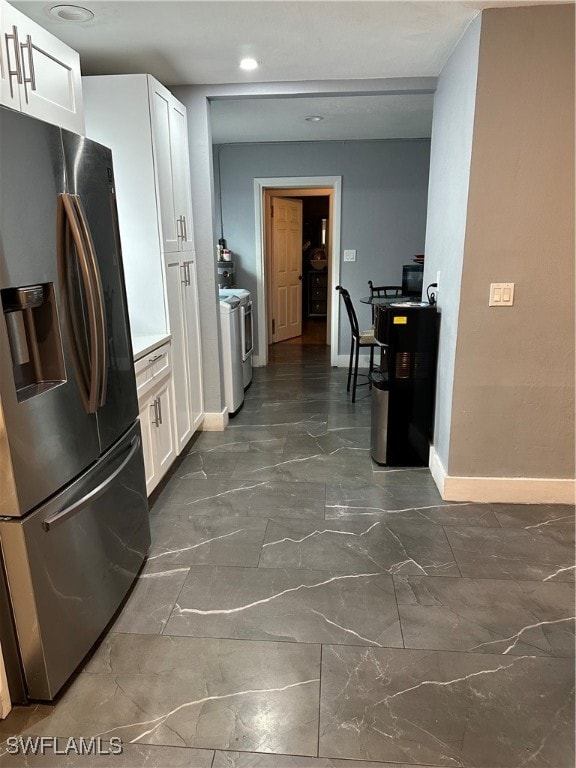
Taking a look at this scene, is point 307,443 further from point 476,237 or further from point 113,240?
point 113,240

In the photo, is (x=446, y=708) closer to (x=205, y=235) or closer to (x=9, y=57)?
(x=9, y=57)

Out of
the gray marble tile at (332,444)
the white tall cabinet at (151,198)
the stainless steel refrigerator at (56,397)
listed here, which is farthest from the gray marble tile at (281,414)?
the stainless steel refrigerator at (56,397)

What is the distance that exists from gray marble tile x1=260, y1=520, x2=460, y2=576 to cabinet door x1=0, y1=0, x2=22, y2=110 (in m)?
2.03

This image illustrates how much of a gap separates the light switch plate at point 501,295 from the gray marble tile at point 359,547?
1164mm

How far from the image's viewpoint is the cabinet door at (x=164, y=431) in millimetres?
2742

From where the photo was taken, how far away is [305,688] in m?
1.61

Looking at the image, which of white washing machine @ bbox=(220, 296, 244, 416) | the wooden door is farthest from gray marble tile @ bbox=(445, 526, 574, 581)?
the wooden door

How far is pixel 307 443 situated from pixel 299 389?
1.38 meters

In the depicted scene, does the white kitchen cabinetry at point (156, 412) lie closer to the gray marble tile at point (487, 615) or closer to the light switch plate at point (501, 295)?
the gray marble tile at point (487, 615)

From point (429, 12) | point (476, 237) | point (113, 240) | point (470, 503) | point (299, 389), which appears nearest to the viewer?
point (113, 240)

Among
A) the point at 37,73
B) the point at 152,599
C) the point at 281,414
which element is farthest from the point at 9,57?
the point at 281,414

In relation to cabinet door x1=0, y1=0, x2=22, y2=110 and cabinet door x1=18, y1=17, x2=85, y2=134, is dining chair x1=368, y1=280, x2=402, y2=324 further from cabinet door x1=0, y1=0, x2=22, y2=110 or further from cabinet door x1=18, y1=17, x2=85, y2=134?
cabinet door x1=0, y1=0, x2=22, y2=110

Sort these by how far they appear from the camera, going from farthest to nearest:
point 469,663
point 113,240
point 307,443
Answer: point 307,443
point 113,240
point 469,663

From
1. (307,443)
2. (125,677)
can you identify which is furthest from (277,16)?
(125,677)
